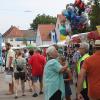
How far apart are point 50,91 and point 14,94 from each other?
26.9 ft

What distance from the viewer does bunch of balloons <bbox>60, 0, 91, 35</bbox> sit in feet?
64.4

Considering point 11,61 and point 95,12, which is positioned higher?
point 95,12

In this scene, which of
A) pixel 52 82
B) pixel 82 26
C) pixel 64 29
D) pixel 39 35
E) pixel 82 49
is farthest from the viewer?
pixel 39 35

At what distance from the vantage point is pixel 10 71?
16.3 metres

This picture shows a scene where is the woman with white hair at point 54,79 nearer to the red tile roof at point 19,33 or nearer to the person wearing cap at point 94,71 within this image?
the person wearing cap at point 94,71

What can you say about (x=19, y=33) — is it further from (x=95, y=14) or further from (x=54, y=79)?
(x=54, y=79)

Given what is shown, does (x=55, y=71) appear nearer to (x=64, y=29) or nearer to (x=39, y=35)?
(x=64, y=29)

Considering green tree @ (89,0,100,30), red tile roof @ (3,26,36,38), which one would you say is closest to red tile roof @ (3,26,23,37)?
red tile roof @ (3,26,36,38)

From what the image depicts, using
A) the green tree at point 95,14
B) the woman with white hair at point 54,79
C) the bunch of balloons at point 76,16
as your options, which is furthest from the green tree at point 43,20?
the woman with white hair at point 54,79

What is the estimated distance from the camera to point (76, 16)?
19594 millimetres

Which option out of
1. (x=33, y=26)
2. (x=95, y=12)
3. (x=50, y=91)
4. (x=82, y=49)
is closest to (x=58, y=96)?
(x=50, y=91)

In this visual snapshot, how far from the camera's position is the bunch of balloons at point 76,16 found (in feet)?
64.4

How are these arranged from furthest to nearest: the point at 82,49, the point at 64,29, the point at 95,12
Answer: the point at 95,12, the point at 64,29, the point at 82,49

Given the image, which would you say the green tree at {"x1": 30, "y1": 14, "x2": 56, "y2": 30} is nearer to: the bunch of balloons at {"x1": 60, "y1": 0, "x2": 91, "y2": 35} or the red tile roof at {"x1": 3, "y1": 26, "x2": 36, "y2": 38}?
the red tile roof at {"x1": 3, "y1": 26, "x2": 36, "y2": 38}
